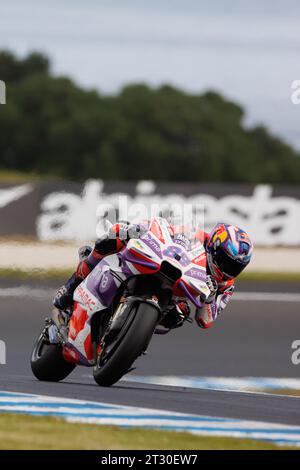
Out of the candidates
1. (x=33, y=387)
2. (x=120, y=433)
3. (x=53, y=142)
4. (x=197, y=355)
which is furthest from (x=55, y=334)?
(x=53, y=142)

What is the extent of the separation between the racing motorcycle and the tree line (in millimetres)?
49152

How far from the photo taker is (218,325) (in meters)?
15.4

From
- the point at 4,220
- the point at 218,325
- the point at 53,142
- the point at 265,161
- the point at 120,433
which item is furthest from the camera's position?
the point at 265,161

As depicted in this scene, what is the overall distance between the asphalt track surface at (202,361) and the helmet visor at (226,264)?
0.84m

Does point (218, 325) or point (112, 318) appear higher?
point (112, 318)

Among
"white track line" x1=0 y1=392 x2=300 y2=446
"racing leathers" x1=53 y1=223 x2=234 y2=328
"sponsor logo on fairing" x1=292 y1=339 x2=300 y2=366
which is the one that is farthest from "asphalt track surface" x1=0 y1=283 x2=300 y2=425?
"racing leathers" x1=53 y1=223 x2=234 y2=328

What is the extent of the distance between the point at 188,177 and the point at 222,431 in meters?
60.0

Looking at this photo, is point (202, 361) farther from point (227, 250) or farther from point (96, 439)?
point (96, 439)

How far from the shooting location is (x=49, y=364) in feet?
29.0

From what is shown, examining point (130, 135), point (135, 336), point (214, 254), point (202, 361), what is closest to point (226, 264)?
point (214, 254)

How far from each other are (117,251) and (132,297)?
21.9 inches

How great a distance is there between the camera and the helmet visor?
8.08 meters

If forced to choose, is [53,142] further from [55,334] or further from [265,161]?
[55,334]

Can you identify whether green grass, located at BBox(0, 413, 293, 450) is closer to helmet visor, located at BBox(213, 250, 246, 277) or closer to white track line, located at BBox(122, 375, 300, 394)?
helmet visor, located at BBox(213, 250, 246, 277)
